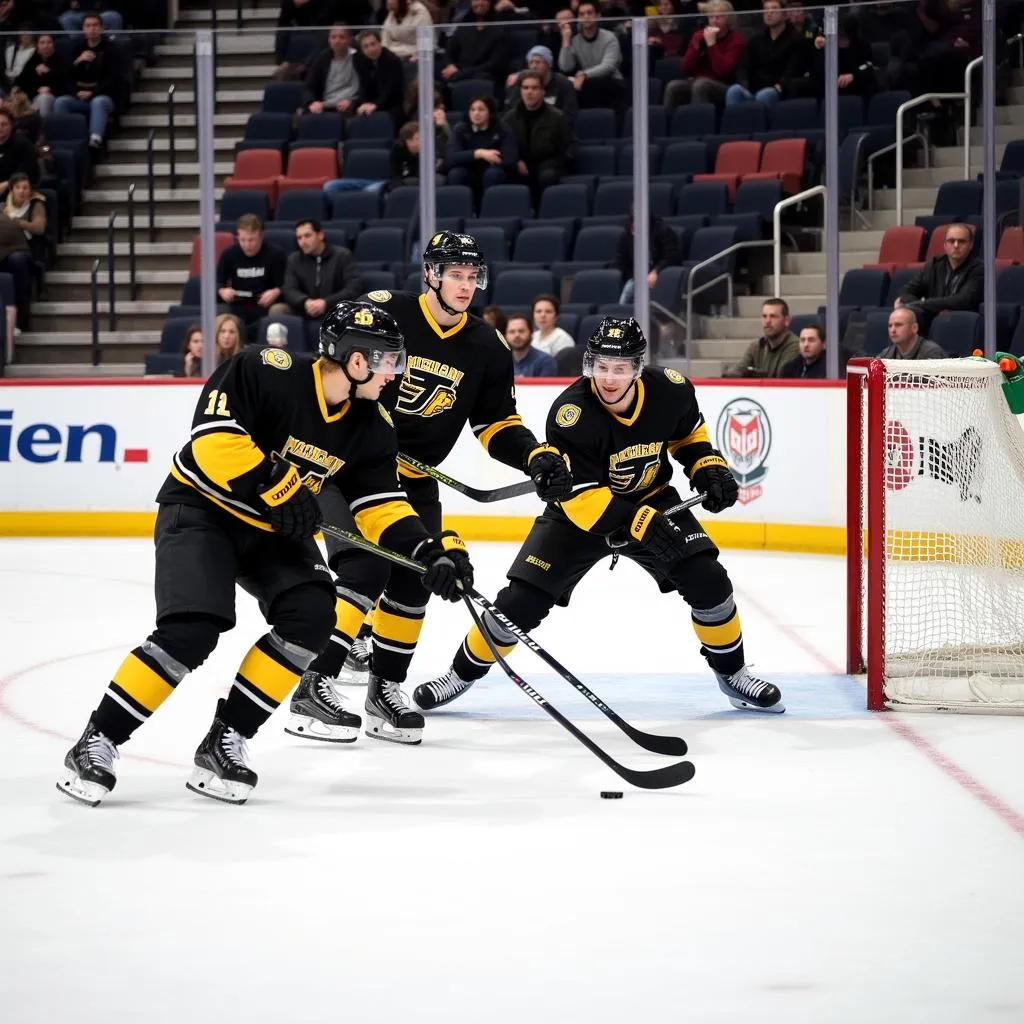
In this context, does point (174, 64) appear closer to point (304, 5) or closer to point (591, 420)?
point (304, 5)

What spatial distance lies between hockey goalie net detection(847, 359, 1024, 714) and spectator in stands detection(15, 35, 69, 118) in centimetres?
490

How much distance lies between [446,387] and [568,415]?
342mm

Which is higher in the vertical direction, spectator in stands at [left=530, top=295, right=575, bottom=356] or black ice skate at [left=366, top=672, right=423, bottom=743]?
→ spectator in stands at [left=530, top=295, right=575, bottom=356]

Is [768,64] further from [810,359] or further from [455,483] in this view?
[455,483]

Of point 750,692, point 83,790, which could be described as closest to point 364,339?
point 83,790

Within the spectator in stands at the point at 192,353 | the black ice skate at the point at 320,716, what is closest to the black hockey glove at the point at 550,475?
the black ice skate at the point at 320,716

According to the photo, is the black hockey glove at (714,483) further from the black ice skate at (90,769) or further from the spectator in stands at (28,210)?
the spectator in stands at (28,210)

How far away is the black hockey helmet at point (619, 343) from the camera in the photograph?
4133 mm

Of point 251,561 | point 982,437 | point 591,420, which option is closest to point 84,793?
point 251,561

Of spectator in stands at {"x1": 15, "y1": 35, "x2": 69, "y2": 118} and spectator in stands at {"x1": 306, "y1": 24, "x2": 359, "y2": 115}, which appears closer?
spectator in stands at {"x1": 306, "y1": 24, "x2": 359, "y2": 115}

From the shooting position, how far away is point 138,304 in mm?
8234

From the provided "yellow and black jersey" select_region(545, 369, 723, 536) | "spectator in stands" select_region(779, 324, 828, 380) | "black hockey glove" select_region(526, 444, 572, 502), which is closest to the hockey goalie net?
"yellow and black jersey" select_region(545, 369, 723, 536)

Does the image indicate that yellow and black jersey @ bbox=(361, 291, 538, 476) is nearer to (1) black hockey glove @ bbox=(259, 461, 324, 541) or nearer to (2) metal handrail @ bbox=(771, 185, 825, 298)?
(1) black hockey glove @ bbox=(259, 461, 324, 541)

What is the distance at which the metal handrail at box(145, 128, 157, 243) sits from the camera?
26.9 feet
